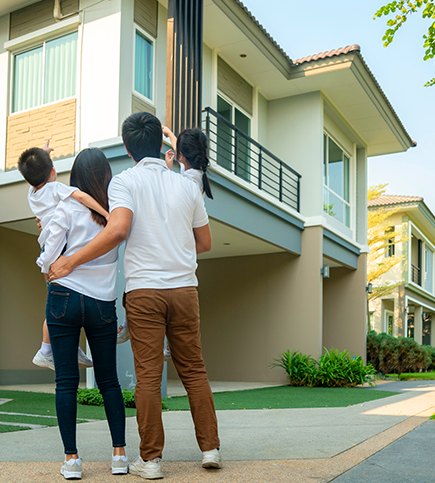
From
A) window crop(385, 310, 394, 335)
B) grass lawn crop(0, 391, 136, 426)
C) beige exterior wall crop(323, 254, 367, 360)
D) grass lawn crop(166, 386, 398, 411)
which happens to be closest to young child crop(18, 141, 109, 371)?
grass lawn crop(0, 391, 136, 426)

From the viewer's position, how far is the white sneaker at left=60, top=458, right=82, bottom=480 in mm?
2355

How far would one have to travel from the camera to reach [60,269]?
8.24ft

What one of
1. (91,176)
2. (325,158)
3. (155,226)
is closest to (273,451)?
(155,226)

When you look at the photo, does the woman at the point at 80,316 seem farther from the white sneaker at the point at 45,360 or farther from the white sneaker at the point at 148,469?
the white sneaker at the point at 45,360

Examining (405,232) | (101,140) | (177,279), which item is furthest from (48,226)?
(405,232)

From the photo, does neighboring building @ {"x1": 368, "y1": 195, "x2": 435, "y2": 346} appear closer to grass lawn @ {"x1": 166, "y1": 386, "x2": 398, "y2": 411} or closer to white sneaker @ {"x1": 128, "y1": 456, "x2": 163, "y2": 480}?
grass lawn @ {"x1": 166, "y1": 386, "x2": 398, "y2": 411}

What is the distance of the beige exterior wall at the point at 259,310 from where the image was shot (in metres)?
11.7

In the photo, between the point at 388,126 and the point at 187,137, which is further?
the point at 388,126

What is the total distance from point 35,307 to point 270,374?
17.5ft

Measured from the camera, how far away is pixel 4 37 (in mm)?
9375

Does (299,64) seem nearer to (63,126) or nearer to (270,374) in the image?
(63,126)

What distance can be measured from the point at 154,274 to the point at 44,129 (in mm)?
6935

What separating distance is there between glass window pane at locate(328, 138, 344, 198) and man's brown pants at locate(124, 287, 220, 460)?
1153cm

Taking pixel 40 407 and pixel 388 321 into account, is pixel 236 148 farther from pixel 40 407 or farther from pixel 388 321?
pixel 388 321
